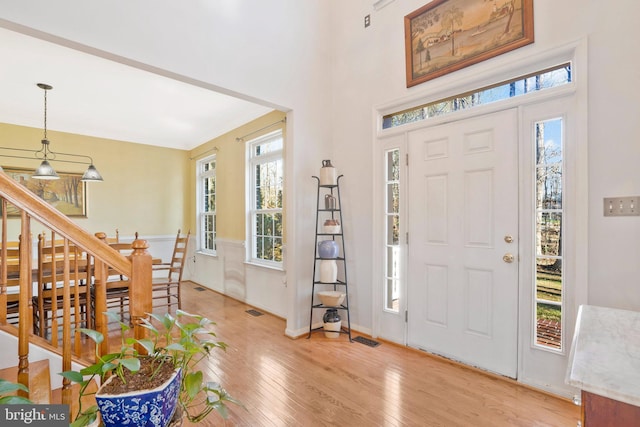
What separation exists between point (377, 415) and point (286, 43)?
3335 mm

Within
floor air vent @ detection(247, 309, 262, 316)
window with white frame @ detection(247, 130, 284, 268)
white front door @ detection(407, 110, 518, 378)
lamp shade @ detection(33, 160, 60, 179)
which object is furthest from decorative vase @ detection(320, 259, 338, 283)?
lamp shade @ detection(33, 160, 60, 179)

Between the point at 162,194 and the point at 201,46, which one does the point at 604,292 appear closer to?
the point at 201,46

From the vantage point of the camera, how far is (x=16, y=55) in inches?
119

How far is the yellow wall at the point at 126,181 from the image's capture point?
187 inches

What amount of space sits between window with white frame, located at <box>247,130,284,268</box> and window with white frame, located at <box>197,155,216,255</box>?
1353 millimetres

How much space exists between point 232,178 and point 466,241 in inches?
143

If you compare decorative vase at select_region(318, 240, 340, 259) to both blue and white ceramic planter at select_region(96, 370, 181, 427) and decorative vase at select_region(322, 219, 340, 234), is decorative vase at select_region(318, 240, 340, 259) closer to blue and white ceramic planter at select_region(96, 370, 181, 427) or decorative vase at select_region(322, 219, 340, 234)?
decorative vase at select_region(322, 219, 340, 234)

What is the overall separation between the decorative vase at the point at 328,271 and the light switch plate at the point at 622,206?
2148mm

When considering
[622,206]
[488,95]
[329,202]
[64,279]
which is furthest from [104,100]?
[622,206]

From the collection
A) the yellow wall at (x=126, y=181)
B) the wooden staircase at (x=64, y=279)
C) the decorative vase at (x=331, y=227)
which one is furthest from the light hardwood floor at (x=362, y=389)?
the yellow wall at (x=126, y=181)

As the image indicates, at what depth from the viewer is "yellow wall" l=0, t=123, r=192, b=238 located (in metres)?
4.74

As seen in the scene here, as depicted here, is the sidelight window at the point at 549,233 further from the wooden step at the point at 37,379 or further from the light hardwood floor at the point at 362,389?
the wooden step at the point at 37,379

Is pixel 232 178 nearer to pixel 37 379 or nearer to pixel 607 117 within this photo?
pixel 37 379

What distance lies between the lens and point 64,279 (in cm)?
148
